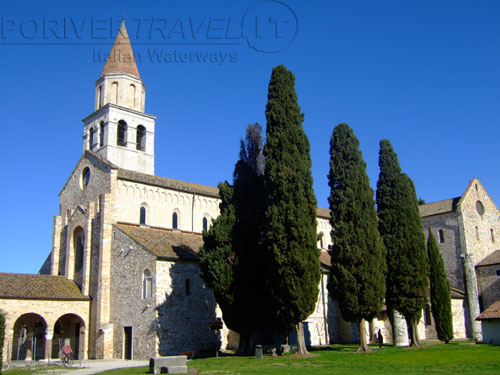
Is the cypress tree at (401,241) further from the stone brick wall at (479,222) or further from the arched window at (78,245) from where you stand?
the arched window at (78,245)

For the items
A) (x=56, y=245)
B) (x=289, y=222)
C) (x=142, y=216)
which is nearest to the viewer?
(x=289, y=222)

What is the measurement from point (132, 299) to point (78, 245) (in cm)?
964

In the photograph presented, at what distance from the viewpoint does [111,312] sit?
1323 inches

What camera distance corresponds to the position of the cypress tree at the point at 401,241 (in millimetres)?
30828

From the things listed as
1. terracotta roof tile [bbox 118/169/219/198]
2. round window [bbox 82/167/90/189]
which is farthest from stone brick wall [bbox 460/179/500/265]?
round window [bbox 82/167/90/189]

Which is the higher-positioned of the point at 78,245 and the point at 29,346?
the point at 78,245

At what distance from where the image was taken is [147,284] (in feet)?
102

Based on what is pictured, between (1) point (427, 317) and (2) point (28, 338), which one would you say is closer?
(2) point (28, 338)

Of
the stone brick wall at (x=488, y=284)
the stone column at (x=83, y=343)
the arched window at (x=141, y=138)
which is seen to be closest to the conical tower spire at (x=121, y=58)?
the arched window at (x=141, y=138)

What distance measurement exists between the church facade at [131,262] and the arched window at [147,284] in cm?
10

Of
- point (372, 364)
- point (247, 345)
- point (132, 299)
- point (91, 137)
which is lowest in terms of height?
point (372, 364)

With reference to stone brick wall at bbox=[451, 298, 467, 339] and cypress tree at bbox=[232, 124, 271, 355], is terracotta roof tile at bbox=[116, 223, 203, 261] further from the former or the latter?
stone brick wall at bbox=[451, 298, 467, 339]

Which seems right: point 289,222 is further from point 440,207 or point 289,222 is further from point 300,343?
point 440,207

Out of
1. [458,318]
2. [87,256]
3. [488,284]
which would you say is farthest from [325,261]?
[87,256]
